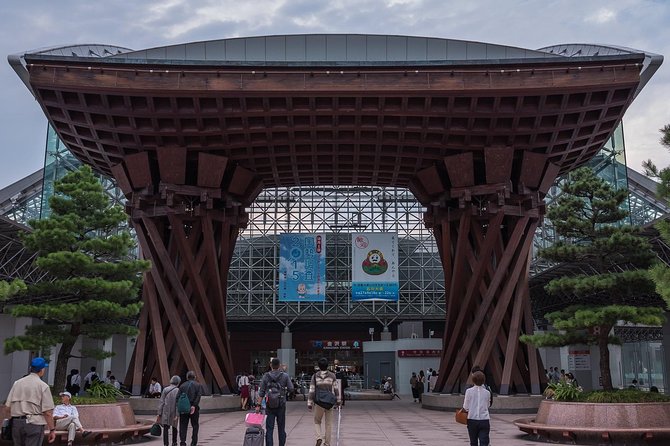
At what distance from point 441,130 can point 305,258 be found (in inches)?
753

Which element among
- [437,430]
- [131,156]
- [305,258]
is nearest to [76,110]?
[131,156]

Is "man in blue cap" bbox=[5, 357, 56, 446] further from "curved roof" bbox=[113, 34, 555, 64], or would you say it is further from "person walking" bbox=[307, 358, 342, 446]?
"curved roof" bbox=[113, 34, 555, 64]

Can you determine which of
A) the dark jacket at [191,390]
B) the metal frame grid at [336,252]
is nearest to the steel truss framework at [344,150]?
the dark jacket at [191,390]

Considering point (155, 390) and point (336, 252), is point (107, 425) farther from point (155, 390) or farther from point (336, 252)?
point (336, 252)

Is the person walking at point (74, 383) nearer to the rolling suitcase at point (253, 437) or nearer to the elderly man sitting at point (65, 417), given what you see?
the elderly man sitting at point (65, 417)

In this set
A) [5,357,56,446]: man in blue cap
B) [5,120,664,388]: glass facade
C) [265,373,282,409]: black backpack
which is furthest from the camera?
[5,120,664,388]: glass facade

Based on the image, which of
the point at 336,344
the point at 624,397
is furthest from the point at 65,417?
the point at 336,344

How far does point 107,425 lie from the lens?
13.6 meters

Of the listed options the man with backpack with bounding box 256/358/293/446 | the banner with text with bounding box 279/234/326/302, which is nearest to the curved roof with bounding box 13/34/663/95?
the man with backpack with bounding box 256/358/293/446

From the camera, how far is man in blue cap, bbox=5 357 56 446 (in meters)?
7.46

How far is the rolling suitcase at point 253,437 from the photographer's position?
9.67m

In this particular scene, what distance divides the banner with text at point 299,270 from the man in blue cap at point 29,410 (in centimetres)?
3239

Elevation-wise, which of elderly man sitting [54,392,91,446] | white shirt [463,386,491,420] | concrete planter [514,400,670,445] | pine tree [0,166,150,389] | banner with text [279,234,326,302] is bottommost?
concrete planter [514,400,670,445]

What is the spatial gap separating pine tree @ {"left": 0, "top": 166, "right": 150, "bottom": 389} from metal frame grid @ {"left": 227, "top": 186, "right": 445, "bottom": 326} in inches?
1477
